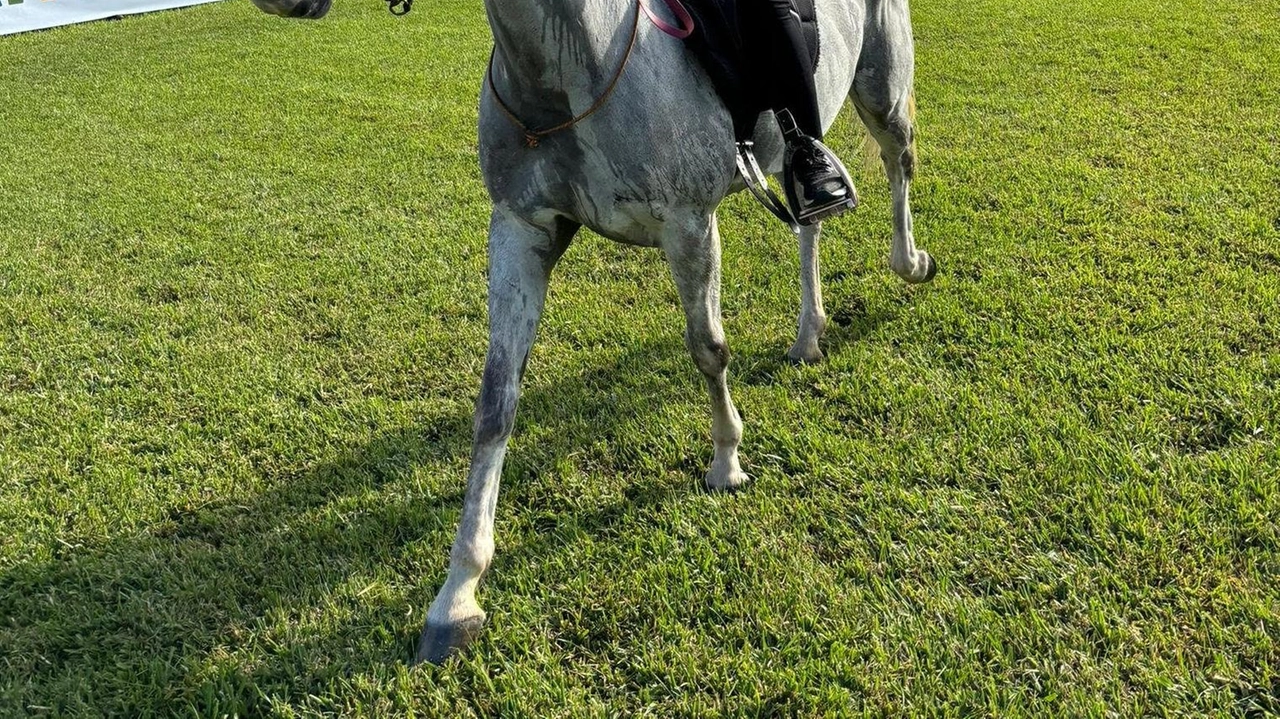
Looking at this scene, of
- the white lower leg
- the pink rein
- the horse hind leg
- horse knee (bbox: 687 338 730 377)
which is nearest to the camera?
the pink rein

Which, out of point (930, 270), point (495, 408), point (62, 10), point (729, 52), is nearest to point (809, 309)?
point (930, 270)

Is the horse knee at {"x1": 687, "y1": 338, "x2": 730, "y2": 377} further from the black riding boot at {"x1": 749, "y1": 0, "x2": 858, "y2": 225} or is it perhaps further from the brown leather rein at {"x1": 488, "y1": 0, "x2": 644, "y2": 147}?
the brown leather rein at {"x1": 488, "y1": 0, "x2": 644, "y2": 147}

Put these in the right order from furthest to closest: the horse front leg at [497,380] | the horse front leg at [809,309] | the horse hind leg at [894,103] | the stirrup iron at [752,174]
A: the horse front leg at [809,309] → the horse hind leg at [894,103] → the stirrup iron at [752,174] → the horse front leg at [497,380]

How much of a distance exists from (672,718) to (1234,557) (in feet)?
5.96

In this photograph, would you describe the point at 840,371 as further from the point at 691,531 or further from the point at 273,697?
the point at 273,697

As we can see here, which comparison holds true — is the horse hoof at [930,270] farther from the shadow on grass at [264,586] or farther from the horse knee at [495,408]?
the horse knee at [495,408]

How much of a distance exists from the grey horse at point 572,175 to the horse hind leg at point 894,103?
1138 millimetres

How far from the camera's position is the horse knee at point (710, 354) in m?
2.95

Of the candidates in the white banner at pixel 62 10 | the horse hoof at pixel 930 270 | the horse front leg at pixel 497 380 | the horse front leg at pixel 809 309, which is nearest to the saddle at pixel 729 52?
the horse front leg at pixel 497 380

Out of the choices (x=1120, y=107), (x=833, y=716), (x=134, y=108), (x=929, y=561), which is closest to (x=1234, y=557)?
(x=929, y=561)

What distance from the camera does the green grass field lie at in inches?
96.7

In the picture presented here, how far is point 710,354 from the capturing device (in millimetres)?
2969

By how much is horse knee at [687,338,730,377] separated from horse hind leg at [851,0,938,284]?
5.62 feet

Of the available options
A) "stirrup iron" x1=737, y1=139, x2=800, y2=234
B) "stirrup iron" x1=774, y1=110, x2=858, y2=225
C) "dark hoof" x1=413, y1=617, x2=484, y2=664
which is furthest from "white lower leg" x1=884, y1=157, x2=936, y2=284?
"dark hoof" x1=413, y1=617, x2=484, y2=664
